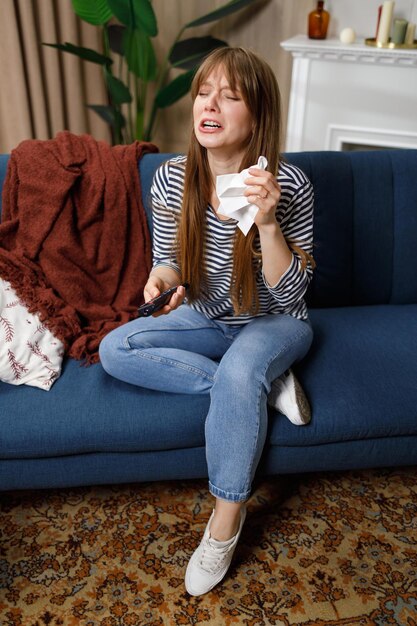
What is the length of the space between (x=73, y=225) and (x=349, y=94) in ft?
4.98

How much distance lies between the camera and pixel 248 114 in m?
1.18

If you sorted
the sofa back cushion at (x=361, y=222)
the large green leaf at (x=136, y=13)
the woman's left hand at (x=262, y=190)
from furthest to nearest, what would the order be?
the large green leaf at (x=136, y=13) → the sofa back cushion at (x=361, y=222) → the woman's left hand at (x=262, y=190)

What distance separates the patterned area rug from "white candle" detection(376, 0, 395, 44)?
177 cm

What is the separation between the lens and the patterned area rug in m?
1.25

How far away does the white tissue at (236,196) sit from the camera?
1.13 meters

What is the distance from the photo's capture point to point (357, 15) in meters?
2.47

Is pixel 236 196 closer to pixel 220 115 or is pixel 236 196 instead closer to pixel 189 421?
pixel 220 115

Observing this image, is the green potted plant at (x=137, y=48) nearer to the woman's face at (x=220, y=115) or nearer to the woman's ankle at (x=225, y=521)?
the woman's face at (x=220, y=115)

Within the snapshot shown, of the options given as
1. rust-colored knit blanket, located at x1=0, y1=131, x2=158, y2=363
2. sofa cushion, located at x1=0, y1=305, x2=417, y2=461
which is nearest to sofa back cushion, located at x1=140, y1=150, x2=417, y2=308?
rust-colored knit blanket, located at x1=0, y1=131, x2=158, y2=363

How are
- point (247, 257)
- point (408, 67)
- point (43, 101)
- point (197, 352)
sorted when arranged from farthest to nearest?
point (43, 101) < point (408, 67) < point (197, 352) < point (247, 257)

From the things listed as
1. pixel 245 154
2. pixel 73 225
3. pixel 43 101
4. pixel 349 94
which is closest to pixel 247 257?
pixel 245 154

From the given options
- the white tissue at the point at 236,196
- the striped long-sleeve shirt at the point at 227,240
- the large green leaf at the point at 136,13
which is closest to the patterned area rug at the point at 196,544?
the striped long-sleeve shirt at the point at 227,240

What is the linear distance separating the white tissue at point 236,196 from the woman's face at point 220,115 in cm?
9

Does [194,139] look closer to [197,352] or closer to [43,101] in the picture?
[197,352]
